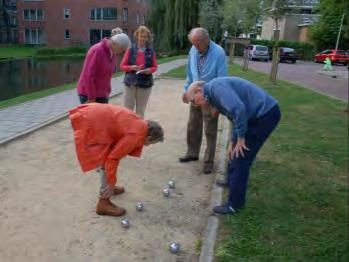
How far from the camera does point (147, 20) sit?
127 feet

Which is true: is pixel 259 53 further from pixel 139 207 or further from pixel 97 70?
pixel 139 207

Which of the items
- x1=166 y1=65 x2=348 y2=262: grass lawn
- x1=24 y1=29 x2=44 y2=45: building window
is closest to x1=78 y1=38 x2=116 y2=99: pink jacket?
x1=166 y1=65 x2=348 y2=262: grass lawn

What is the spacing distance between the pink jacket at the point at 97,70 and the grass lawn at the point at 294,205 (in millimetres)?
2233

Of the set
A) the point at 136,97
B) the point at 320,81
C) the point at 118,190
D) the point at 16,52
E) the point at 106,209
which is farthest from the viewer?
the point at 16,52

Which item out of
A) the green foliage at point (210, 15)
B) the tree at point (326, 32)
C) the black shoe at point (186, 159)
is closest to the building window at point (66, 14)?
the green foliage at point (210, 15)

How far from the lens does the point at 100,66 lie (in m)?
5.06

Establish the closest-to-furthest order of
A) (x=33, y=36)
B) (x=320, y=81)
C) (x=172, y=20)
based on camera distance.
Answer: (x=320, y=81), (x=172, y=20), (x=33, y=36)

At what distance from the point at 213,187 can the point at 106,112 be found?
6.46ft

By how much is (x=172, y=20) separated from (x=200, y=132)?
32.5 m

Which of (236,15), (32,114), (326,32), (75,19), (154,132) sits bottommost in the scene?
(32,114)

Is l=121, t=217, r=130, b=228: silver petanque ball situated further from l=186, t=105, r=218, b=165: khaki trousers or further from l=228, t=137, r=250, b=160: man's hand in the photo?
l=186, t=105, r=218, b=165: khaki trousers

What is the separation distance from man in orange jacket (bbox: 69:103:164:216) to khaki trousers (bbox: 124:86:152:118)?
2773 mm

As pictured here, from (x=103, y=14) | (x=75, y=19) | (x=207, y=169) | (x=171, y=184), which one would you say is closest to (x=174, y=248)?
(x=171, y=184)

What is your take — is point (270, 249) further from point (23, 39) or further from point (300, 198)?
point (23, 39)
